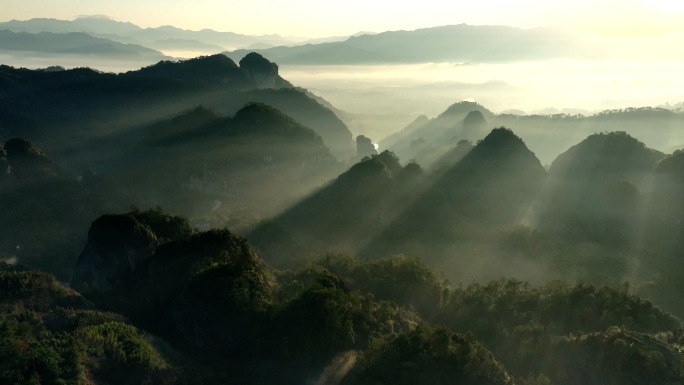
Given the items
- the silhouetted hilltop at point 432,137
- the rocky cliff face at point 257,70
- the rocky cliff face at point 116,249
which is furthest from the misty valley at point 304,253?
the rocky cliff face at point 257,70

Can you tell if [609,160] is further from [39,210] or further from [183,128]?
[39,210]

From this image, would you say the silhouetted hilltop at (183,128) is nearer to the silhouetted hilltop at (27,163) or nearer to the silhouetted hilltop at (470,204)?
the silhouetted hilltop at (27,163)

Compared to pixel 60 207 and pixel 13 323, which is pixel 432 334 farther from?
pixel 60 207

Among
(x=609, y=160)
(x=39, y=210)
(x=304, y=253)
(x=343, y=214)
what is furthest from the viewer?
(x=609, y=160)

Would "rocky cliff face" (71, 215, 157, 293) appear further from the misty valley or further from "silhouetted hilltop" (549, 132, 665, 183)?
"silhouetted hilltop" (549, 132, 665, 183)

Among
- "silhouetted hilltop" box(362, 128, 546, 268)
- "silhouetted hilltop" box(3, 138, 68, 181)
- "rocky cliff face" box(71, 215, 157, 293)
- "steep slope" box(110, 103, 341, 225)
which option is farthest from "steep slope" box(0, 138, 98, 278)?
"silhouetted hilltop" box(362, 128, 546, 268)

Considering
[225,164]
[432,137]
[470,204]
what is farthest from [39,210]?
[432,137]
